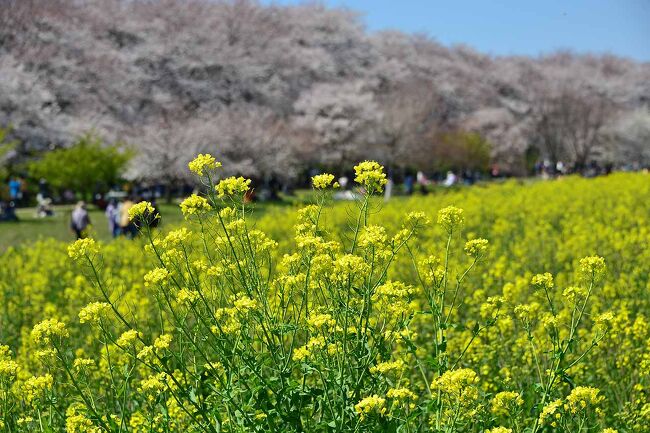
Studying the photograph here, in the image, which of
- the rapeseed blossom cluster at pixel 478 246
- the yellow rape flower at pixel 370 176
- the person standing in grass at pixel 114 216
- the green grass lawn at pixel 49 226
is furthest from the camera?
the green grass lawn at pixel 49 226

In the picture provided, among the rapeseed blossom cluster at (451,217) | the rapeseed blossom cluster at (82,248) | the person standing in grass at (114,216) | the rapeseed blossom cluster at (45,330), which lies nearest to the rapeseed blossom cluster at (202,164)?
the rapeseed blossom cluster at (82,248)

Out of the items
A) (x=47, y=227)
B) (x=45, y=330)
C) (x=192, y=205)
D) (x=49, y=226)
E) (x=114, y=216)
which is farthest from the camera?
(x=49, y=226)

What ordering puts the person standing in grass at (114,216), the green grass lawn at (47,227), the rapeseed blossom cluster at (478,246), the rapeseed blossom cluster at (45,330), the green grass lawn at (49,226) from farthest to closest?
the green grass lawn at (47,227)
the green grass lawn at (49,226)
the person standing in grass at (114,216)
the rapeseed blossom cluster at (478,246)
the rapeseed blossom cluster at (45,330)

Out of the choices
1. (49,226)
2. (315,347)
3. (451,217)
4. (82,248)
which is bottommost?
(49,226)

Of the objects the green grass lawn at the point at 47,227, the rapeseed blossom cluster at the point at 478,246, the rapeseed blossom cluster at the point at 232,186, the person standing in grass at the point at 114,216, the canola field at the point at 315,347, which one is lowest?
the green grass lawn at the point at 47,227

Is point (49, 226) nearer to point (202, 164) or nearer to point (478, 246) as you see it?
point (202, 164)

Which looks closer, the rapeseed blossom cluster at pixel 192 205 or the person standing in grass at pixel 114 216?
the rapeseed blossom cluster at pixel 192 205

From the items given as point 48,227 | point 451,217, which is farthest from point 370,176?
point 48,227

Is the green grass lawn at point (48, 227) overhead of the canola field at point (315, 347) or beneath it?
beneath

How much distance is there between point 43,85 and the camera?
31984mm

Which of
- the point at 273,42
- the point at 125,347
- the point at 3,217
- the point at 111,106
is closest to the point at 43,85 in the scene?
the point at 111,106

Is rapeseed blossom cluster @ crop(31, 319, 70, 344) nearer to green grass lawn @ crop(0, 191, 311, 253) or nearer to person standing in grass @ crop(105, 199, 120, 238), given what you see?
green grass lawn @ crop(0, 191, 311, 253)

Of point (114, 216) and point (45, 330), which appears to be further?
point (114, 216)

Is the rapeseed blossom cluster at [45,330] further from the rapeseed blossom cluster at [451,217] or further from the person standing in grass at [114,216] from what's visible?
the person standing in grass at [114,216]
